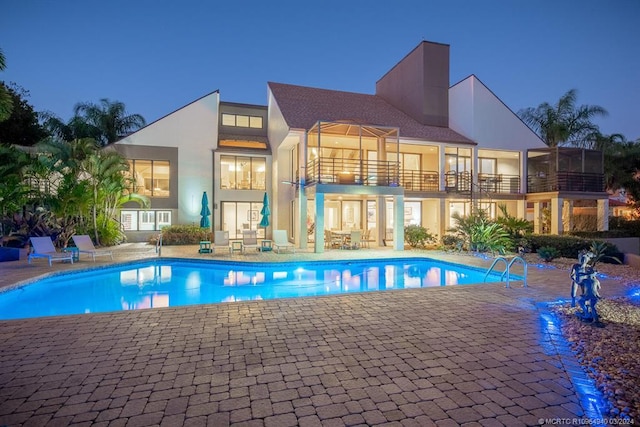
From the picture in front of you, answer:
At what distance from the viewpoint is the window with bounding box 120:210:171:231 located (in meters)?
19.0

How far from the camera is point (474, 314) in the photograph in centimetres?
561

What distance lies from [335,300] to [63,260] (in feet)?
34.1

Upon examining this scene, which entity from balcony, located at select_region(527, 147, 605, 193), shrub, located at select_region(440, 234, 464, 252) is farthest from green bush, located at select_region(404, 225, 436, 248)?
balcony, located at select_region(527, 147, 605, 193)

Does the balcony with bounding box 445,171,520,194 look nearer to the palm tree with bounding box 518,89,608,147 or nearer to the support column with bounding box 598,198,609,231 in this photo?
the support column with bounding box 598,198,609,231

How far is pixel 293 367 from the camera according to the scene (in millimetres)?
3629

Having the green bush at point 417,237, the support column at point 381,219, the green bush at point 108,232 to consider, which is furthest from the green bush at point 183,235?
the green bush at point 417,237

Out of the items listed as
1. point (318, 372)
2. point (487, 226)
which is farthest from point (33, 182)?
point (487, 226)

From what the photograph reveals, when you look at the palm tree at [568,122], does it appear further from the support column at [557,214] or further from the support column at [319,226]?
the support column at [319,226]

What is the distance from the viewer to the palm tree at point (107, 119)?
25.6m

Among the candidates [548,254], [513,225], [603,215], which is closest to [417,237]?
[513,225]

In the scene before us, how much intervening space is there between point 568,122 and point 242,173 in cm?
2280

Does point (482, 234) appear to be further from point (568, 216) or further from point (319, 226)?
point (568, 216)

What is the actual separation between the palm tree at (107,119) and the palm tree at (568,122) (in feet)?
102

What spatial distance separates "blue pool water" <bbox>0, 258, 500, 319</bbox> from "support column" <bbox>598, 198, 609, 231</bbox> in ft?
44.3
